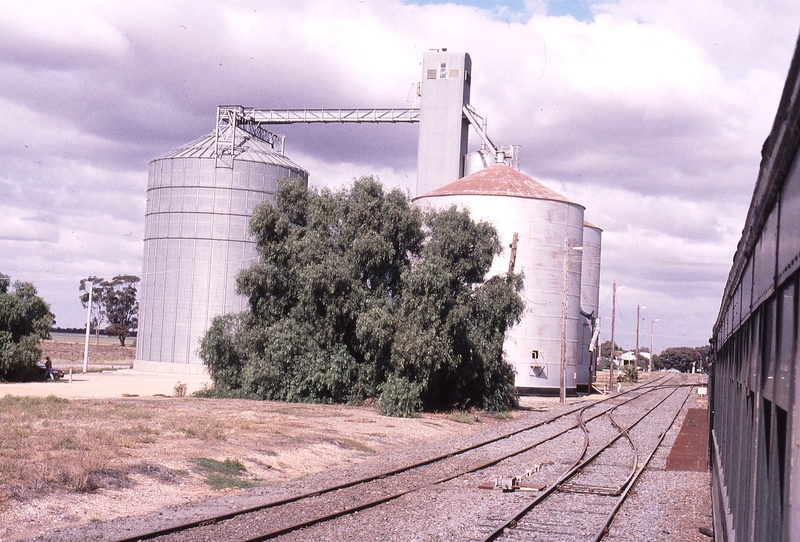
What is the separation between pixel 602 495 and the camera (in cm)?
1560

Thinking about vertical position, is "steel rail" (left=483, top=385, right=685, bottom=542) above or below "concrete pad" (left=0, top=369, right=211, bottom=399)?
above

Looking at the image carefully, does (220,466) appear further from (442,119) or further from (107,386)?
(442,119)

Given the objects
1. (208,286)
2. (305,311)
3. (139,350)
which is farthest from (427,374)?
(139,350)

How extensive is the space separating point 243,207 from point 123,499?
162 ft

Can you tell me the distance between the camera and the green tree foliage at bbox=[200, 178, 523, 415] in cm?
3247

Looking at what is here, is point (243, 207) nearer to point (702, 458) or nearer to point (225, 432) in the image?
point (225, 432)

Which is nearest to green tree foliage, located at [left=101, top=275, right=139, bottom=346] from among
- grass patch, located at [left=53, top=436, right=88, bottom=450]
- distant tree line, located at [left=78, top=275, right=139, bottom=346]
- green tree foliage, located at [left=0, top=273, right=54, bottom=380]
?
distant tree line, located at [left=78, top=275, right=139, bottom=346]

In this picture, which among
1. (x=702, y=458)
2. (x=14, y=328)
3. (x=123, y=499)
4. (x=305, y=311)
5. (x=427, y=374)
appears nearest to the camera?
(x=123, y=499)

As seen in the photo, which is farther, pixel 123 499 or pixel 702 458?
pixel 702 458

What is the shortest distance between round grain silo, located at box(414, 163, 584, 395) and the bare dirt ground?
48.2 ft

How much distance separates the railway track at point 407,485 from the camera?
37.8ft

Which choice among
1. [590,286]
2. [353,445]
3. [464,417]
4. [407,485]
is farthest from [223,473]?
[590,286]

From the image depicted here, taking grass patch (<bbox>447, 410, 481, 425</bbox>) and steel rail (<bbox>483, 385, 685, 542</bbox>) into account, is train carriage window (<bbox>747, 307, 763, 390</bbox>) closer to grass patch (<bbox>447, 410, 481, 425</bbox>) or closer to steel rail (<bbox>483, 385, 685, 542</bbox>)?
steel rail (<bbox>483, 385, 685, 542</bbox>)

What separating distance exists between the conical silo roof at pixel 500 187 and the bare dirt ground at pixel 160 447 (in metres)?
18.4
